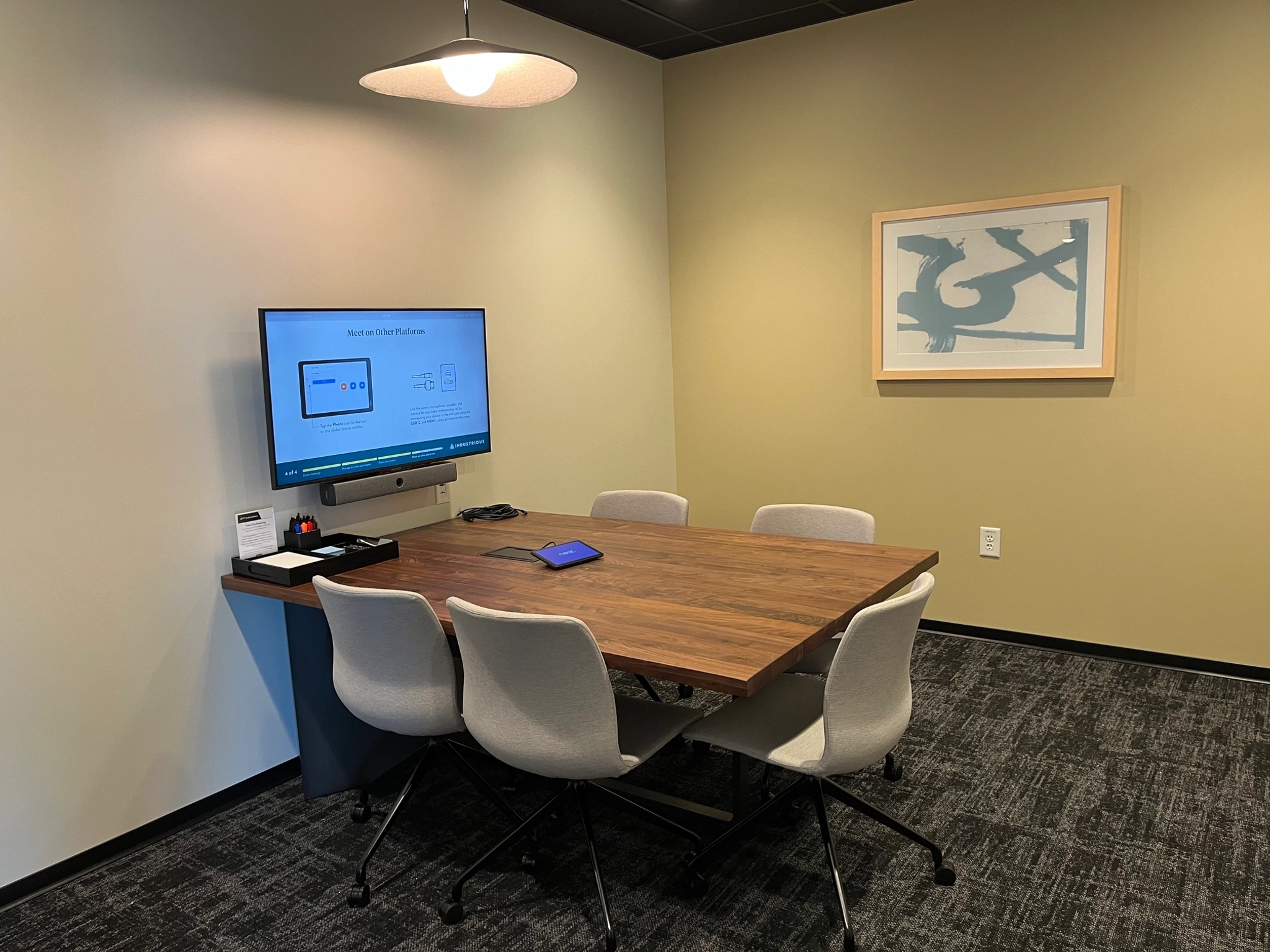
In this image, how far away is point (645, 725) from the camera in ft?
8.13

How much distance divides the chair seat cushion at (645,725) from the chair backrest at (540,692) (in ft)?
0.30

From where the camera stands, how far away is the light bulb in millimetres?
2396

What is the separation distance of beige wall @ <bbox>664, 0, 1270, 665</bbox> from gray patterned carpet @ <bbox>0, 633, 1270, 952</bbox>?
0.88 metres

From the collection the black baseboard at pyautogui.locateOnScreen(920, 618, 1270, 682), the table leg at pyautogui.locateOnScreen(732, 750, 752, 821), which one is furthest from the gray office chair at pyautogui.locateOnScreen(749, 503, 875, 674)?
the black baseboard at pyautogui.locateOnScreen(920, 618, 1270, 682)

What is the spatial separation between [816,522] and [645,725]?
1116 millimetres

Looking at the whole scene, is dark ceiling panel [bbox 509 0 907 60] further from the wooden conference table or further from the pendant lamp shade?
the wooden conference table

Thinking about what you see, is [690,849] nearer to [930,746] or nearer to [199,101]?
[930,746]

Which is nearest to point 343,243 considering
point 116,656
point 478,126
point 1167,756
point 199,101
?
point 199,101

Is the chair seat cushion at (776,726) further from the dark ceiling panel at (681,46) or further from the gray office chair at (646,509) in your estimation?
the dark ceiling panel at (681,46)

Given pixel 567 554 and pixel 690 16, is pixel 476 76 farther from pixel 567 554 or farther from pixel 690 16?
pixel 690 16

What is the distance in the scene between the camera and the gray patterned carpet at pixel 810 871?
231 cm

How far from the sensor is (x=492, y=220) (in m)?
3.92

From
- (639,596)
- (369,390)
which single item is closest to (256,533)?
(369,390)

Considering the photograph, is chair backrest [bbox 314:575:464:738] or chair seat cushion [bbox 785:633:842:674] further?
chair seat cushion [bbox 785:633:842:674]
